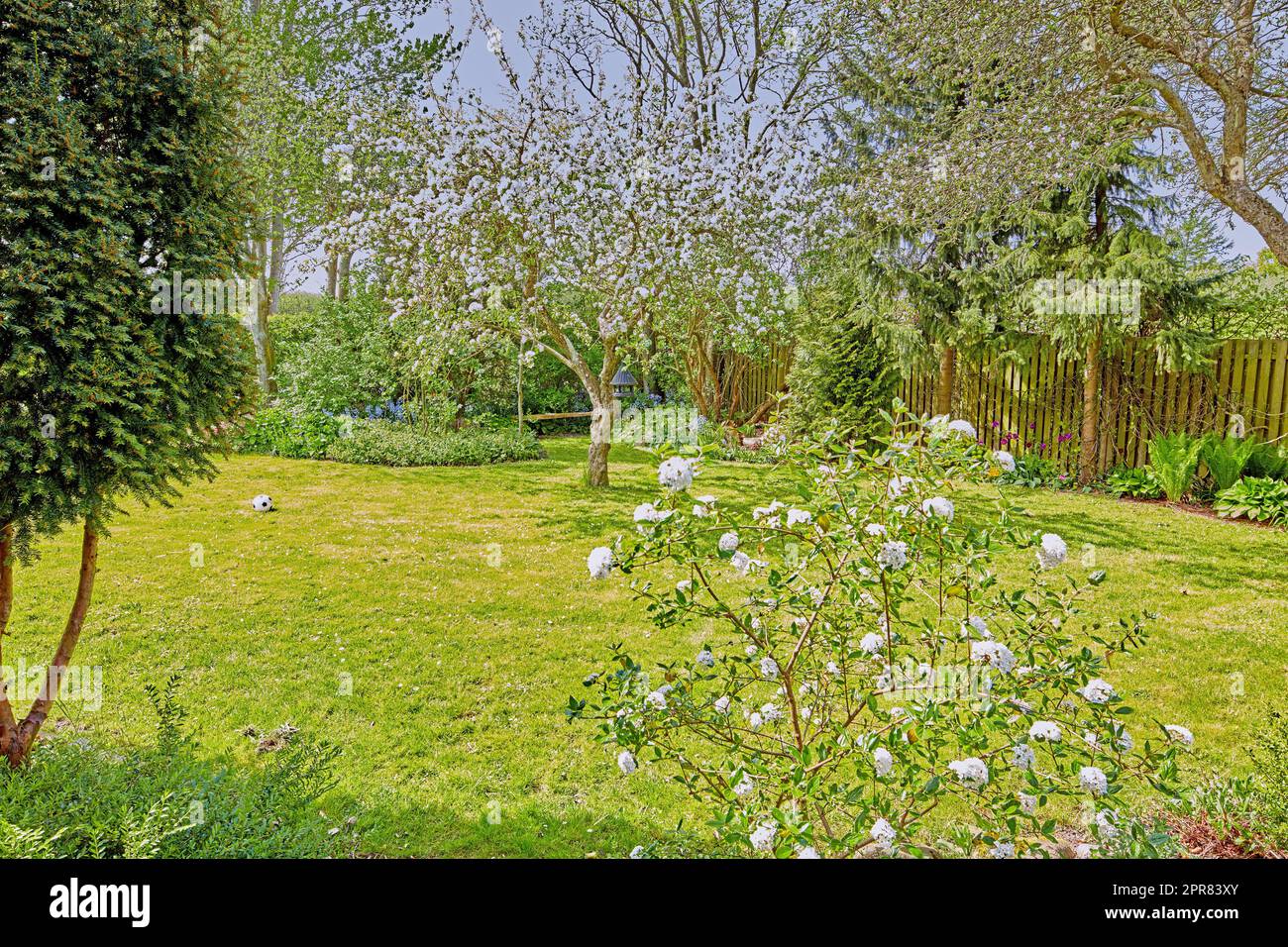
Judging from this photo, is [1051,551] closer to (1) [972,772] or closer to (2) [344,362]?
(1) [972,772]

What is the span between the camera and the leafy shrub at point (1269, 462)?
685 cm

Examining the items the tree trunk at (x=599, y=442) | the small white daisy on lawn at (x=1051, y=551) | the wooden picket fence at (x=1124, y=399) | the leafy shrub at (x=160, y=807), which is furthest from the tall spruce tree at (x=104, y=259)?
the wooden picket fence at (x=1124, y=399)

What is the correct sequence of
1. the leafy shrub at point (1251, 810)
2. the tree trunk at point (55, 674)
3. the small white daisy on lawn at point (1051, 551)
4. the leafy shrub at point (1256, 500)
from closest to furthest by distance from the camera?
the small white daisy on lawn at point (1051, 551)
the leafy shrub at point (1251, 810)
the tree trunk at point (55, 674)
the leafy shrub at point (1256, 500)

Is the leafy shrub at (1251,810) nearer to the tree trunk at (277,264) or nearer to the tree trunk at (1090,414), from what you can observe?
the tree trunk at (1090,414)

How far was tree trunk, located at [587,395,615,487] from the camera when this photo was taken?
781 centimetres

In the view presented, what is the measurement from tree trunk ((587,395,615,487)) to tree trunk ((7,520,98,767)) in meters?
5.42

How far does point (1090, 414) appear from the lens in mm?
8250

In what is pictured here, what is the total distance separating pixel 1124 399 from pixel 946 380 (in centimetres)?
221

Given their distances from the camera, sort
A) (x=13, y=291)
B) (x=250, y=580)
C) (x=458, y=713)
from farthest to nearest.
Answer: (x=250, y=580), (x=458, y=713), (x=13, y=291)

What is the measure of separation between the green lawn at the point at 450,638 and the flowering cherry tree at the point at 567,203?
2.29m

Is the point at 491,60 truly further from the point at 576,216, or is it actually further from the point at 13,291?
the point at 13,291
